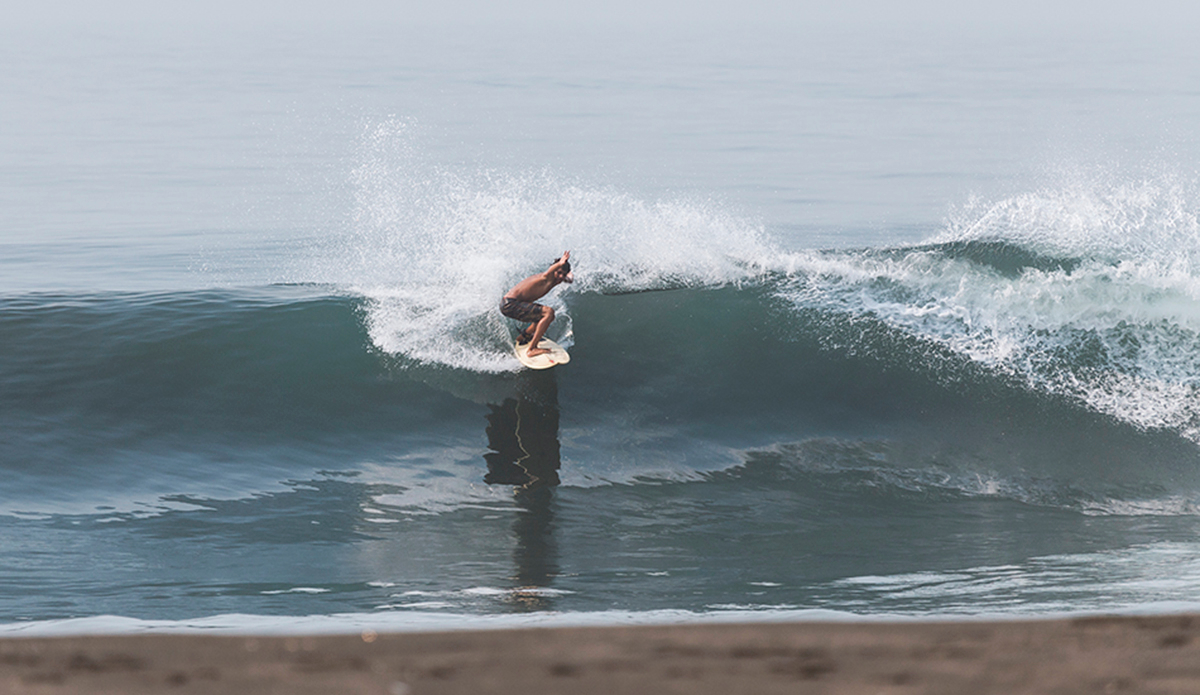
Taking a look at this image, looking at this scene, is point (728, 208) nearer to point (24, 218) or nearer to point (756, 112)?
point (24, 218)

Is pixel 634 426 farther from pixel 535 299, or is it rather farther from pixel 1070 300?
pixel 1070 300

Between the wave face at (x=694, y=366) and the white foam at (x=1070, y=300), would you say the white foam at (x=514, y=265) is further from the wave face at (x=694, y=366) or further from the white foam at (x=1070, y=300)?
Result: the white foam at (x=1070, y=300)

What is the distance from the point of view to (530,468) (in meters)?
8.55

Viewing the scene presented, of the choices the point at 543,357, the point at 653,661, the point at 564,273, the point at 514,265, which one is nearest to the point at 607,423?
the point at 543,357

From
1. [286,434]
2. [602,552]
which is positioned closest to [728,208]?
[286,434]

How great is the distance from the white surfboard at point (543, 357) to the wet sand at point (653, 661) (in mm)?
5860

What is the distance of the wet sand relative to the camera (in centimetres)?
326

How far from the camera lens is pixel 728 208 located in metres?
20.2

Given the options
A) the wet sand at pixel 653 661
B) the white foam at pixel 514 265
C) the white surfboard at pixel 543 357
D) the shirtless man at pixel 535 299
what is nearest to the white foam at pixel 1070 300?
the white foam at pixel 514 265

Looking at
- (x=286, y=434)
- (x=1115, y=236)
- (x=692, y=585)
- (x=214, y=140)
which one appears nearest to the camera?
(x=692, y=585)

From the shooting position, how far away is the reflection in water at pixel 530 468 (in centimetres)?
653

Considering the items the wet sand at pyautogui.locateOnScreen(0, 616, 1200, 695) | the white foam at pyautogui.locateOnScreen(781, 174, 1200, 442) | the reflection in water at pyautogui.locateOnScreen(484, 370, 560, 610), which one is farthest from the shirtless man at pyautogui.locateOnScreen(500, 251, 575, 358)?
the wet sand at pyautogui.locateOnScreen(0, 616, 1200, 695)

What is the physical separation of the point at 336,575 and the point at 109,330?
549 centimetres

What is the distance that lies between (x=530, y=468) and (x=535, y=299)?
1586 millimetres
